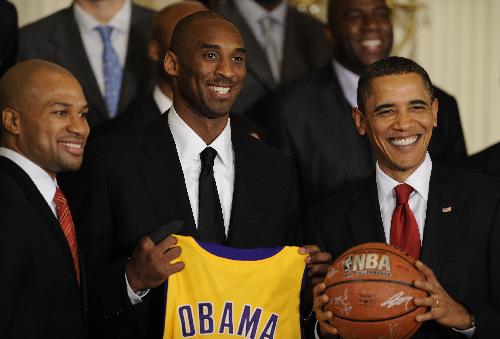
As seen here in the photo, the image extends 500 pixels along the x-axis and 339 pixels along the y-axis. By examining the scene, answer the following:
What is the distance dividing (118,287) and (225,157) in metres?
0.63

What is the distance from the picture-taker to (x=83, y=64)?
5152mm

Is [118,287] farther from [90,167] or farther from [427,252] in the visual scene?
[427,252]

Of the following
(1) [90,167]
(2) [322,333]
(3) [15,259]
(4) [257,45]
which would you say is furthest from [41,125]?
(4) [257,45]

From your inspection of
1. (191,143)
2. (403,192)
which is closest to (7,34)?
(191,143)

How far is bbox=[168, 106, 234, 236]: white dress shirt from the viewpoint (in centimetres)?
389

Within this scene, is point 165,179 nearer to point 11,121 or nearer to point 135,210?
point 135,210

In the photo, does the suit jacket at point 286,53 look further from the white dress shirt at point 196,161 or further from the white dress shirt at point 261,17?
the white dress shirt at point 196,161

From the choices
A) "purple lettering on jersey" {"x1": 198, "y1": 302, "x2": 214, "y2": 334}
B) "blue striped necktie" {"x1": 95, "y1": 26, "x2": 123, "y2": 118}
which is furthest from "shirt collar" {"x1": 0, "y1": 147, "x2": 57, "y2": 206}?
"blue striped necktie" {"x1": 95, "y1": 26, "x2": 123, "y2": 118}

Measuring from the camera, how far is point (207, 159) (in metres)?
3.88

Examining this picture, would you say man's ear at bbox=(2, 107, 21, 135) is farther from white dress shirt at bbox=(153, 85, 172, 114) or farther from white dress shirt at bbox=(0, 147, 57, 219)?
white dress shirt at bbox=(153, 85, 172, 114)

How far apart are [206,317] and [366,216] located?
0.67 metres
